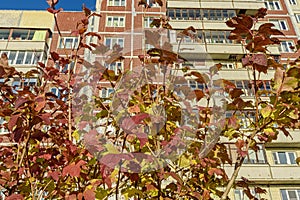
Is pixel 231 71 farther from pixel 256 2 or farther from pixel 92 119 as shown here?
pixel 92 119

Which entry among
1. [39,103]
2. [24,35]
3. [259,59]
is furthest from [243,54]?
[39,103]

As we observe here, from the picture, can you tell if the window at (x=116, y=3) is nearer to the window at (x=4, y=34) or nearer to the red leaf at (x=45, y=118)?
the window at (x=4, y=34)

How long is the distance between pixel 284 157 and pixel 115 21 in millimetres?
15481

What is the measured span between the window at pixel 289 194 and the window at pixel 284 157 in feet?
5.70

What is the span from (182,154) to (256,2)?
22.9 metres

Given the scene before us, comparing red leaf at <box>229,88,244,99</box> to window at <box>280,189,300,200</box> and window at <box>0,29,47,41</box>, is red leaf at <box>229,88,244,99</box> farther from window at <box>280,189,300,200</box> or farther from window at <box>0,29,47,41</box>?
window at <box>0,29,47,41</box>

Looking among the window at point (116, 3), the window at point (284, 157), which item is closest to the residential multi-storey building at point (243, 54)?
the window at point (284, 157)

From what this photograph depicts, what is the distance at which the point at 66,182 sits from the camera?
2.38 m

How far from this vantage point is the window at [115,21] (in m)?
23.5

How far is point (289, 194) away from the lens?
1702cm

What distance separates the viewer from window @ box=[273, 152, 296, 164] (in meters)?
18.0

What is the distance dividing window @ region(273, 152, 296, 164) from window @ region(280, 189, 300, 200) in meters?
1.74

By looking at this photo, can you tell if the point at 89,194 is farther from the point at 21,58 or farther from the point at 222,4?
the point at 222,4

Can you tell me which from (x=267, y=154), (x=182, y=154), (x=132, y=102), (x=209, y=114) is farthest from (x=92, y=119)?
(x=267, y=154)
